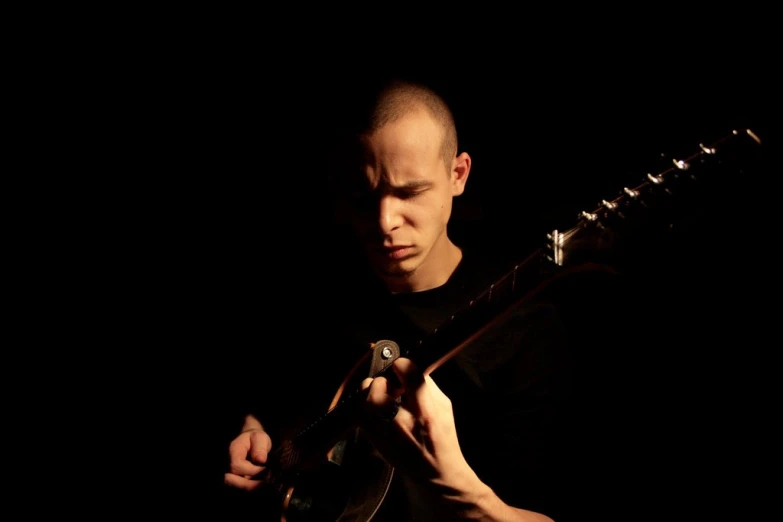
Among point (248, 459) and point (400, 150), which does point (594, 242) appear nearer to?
point (400, 150)

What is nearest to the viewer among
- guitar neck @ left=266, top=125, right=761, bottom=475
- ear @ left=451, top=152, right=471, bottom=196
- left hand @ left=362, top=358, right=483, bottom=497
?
guitar neck @ left=266, top=125, right=761, bottom=475

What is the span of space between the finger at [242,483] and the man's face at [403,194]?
0.88 m

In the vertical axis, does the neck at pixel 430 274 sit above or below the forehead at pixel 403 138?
below

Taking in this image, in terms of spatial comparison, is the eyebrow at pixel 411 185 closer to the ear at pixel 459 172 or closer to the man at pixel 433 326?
the man at pixel 433 326

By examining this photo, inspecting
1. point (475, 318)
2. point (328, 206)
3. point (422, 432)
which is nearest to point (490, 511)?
point (422, 432)

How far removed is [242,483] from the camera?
1.54 metres

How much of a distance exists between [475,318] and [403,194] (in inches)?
21.7

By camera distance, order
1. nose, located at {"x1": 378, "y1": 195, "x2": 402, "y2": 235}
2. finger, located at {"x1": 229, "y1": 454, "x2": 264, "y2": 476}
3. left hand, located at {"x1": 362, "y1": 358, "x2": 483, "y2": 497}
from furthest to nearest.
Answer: finger, located at {"x1": 229, "y1": 454, "x2": 264, "y2": 476} < nose, located at {"x1": 378, "y1": 195, "x2": 402, "y2": 235} < left hand, located at {"x1": 362, "y1": 358, "x2": 483, "y2": 497}

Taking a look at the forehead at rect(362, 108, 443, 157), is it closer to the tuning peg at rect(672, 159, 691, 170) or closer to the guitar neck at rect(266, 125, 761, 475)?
the guitar neck at rect(266, 125, 761, 475)

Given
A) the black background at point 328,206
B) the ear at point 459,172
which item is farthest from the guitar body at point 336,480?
the ear at point 459,172

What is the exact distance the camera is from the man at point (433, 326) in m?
1.38

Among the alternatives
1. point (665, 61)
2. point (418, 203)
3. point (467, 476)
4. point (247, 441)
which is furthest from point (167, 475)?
point (665, 61)

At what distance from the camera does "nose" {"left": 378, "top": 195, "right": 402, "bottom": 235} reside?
4.76 ft

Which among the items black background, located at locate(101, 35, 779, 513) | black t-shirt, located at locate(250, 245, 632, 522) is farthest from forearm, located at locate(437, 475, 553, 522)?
black background, located at locate(101, 35, 779, 513)
